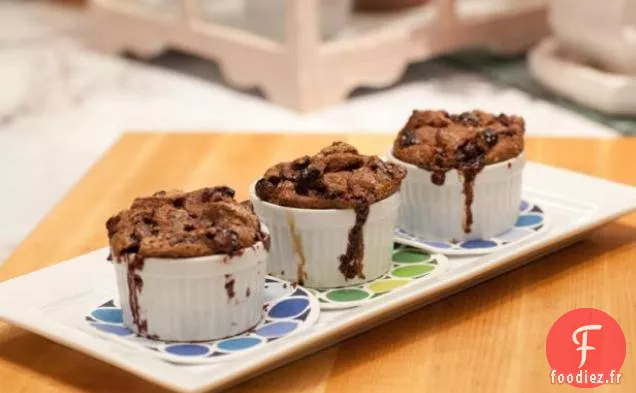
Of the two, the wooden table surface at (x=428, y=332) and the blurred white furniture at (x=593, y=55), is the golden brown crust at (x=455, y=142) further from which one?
the blurred white furniture at (x=593, y=55)

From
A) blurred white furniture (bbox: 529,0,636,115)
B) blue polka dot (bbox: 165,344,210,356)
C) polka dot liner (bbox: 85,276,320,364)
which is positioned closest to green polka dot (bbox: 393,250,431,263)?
polka dot liner (bbox: 85,276,320,364)

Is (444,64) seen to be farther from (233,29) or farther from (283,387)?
(283,387)

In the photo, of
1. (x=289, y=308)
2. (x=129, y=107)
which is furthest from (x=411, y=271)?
(x=129, y=107)

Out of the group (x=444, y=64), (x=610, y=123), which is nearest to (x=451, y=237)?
(x=610, y=123)

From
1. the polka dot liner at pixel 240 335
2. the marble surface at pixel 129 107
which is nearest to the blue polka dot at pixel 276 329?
the polka dot liner at pixel 240 335

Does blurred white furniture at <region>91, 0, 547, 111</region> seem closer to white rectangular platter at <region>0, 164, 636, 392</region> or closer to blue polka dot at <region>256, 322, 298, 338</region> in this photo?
white rectangular platter at <region>0, 164, 636, 392</region>

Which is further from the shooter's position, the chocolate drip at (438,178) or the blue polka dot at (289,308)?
the chocolate drip at (438,178)
